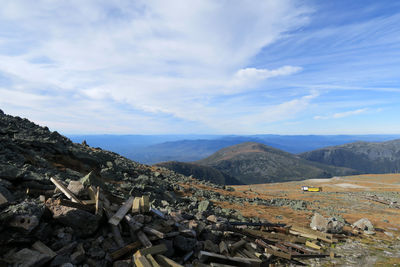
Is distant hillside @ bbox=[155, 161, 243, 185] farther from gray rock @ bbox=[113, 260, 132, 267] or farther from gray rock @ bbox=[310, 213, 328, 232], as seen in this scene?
gray rock @ bbox=[113, 260, 132, 267]

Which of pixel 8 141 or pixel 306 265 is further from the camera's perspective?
pixel 8 141

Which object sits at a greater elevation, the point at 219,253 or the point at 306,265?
the point at 219,253

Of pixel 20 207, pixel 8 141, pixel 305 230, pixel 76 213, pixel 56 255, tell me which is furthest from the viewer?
pixel 8 141

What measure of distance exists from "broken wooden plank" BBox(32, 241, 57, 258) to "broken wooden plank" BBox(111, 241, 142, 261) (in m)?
1.56

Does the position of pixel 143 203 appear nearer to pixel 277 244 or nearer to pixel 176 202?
pixel 277 244

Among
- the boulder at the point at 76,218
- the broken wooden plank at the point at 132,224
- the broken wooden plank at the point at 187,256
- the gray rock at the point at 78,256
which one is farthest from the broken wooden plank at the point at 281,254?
the gray rock at the point at 78,256

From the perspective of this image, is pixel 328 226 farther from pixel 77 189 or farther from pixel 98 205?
pixel 77 189

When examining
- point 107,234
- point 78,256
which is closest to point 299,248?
point 107,234

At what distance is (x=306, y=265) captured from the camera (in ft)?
31.0

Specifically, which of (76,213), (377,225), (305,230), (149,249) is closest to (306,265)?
(305,230)

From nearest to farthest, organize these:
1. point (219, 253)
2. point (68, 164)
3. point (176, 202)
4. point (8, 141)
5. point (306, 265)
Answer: point (219, 253)
point (306, 265)
point (8, 141)
point (176, 202)
point (68, 164)

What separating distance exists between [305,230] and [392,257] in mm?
4056

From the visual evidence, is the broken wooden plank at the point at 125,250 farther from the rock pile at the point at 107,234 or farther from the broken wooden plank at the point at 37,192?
the broken wooden plank at the point at 37,192

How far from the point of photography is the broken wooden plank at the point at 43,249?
18.5ft
